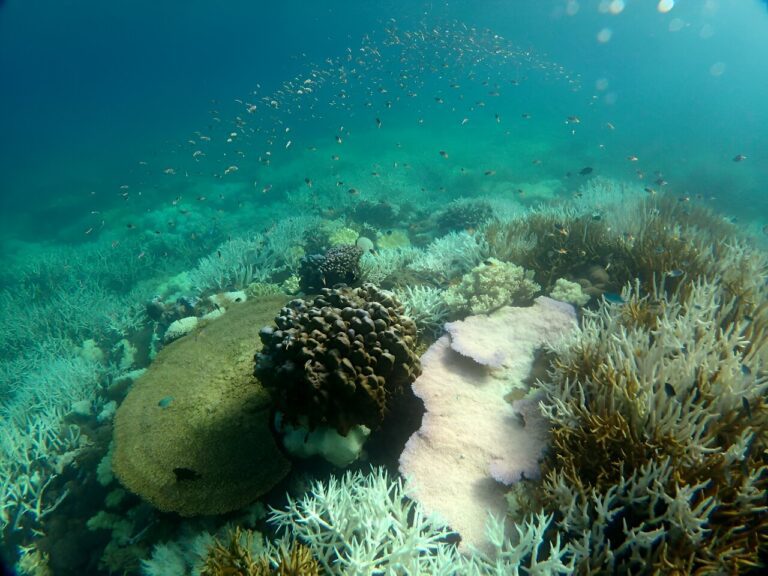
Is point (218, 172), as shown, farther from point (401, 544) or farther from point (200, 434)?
point (401, 544)

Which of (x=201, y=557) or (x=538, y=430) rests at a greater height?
(x=538, y=430)

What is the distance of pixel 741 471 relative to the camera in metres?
2.61

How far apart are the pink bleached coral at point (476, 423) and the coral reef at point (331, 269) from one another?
2.57 m

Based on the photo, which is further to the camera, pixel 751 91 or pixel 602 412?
pixel 751 91

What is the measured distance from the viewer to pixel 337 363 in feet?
11.3

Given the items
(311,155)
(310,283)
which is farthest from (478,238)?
(311,155)

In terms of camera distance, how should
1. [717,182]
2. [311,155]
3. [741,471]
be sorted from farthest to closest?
1. [311,155]
2. [717,182]
3. [741,471]

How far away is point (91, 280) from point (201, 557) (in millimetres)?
16319

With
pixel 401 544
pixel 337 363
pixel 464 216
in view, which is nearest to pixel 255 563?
pixel 401 544

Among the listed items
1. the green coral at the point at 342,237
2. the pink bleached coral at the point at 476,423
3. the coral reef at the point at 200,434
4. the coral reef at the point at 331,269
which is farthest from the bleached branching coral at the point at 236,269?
the pink bleached coral at the point at 476,423

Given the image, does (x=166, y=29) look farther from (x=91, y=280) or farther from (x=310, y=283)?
(x=310, y=283)

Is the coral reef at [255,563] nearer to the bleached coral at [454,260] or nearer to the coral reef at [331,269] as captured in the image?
the coral reef at [331,269]

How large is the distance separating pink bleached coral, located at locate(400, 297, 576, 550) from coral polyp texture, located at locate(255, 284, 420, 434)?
52 cm

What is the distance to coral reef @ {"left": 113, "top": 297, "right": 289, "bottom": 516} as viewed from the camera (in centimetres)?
357
